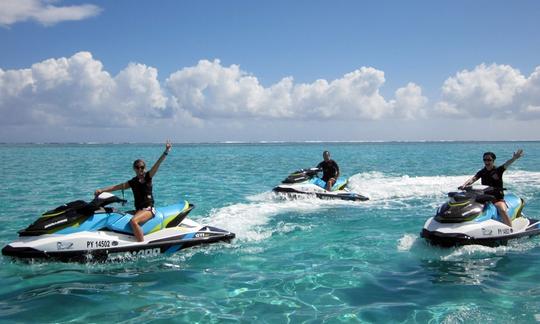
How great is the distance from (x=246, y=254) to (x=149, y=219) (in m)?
1.92

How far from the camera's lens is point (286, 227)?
1120cm

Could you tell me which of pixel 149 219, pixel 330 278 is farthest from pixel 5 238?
pixel 330 278

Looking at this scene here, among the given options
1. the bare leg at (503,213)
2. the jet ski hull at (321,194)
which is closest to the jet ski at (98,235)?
the bare leg at (503,213)

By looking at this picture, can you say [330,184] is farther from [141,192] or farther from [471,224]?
[141,192]

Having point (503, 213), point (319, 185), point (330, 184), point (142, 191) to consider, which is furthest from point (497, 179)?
point (319, 185)

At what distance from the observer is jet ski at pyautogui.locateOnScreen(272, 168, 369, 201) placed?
15.5 metres

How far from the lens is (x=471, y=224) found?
27.8ft

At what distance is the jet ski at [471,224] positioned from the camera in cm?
827

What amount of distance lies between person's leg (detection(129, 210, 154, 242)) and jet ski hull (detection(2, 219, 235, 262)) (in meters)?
0.12

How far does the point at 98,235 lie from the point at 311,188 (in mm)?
8909

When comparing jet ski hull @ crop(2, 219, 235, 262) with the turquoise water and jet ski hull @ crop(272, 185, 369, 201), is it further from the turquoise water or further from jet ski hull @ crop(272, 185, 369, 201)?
jet ski hull @ crop(272, 185, 369, 201)

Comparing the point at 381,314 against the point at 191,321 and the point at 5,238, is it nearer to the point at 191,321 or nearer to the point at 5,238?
the point at 191,321

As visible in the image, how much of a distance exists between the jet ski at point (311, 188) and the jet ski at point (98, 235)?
23.1 feet

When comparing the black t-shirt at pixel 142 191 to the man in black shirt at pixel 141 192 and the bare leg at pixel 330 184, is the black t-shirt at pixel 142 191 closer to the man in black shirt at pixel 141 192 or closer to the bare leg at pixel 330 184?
the man in black shirt at pixel 141 192
